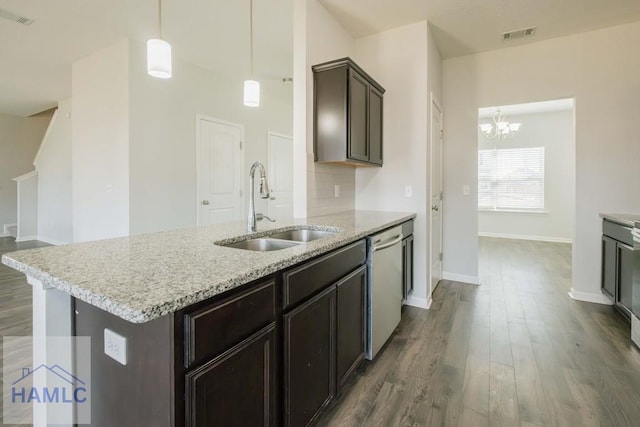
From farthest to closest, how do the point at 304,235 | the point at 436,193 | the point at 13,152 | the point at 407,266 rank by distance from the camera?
1. the point at 13,152
2. the point at 436,193
3. the point at 407,266
4. the point at 304,235

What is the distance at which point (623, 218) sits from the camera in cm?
288

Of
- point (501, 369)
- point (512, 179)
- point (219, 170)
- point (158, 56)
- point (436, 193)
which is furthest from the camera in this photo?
point (512, 179)

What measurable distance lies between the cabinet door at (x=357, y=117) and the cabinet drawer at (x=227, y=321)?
182 cm

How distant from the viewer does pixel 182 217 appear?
13.6ft

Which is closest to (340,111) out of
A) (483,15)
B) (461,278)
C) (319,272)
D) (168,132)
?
(319,272)

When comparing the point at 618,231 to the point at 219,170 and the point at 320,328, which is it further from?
the point at 219,170

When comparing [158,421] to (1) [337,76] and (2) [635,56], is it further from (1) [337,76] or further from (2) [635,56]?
(2) [635,56]

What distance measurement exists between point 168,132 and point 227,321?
3.65 m

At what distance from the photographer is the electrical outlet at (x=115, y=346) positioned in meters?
0.94

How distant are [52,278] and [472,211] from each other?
13.2 feet

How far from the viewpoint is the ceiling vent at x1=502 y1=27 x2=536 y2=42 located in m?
3.31

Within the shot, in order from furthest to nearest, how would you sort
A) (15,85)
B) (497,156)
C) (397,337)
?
(497,156) < (15,85) < (397,337)

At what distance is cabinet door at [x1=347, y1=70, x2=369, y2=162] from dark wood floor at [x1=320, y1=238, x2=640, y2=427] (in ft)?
5.14

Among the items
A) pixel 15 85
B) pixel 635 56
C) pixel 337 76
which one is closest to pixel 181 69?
pixel 337 76
